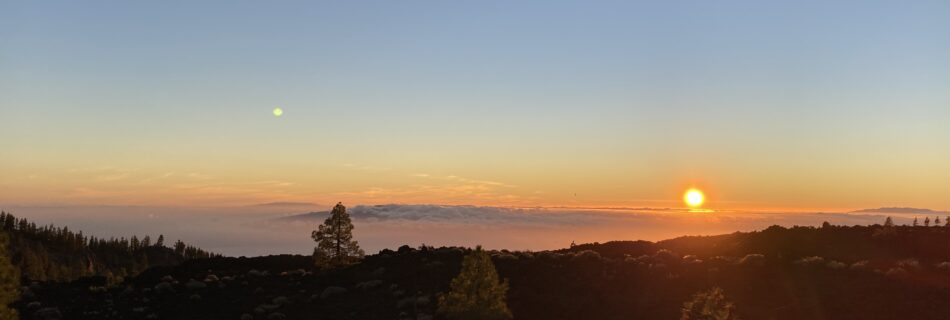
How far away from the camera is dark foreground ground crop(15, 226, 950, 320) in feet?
86.0

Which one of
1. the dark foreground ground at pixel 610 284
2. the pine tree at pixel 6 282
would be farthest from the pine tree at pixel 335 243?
the pine tree at pixel 6 282

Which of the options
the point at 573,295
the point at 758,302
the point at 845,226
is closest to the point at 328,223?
the point at 573,295

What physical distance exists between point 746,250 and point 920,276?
10.2 m

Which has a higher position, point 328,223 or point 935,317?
point 328,223

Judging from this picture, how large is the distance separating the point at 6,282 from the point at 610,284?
28.1 metres

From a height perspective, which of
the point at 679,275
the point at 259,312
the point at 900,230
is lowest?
the point at 259,312

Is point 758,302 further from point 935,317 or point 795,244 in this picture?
point 795,244

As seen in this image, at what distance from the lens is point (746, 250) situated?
3694cm

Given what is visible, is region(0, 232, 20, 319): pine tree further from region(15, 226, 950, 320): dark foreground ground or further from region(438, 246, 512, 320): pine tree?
region(438, 246, 512, 320): pine tree

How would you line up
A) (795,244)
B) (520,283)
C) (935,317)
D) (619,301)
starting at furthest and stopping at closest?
(795,244) → (520,283) → (619,301) → (935,317)

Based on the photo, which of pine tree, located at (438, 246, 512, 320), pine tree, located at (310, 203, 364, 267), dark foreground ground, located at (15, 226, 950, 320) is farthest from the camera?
pine tree, located at (310, 203, 364, 267)

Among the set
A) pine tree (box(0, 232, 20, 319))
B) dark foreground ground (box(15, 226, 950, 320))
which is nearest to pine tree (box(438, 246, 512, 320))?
dark foreground ground (box(15, 226, 950, 320))

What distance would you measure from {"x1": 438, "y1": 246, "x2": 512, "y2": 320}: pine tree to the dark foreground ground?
6.15ft

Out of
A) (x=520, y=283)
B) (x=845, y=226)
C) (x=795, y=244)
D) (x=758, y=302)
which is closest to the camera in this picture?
(x=758, y=302)
